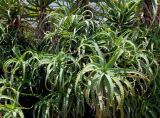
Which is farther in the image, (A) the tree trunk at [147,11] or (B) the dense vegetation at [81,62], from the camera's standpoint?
(A) the tree trunk at [147,11]

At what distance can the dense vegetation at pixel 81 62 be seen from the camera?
2.65 metres

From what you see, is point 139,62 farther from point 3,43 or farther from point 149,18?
point 3,43

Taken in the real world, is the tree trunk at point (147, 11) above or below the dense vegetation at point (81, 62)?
above

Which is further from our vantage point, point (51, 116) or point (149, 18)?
point (149, 18)

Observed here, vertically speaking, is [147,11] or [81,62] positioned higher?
[147,11]

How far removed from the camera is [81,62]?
2.89 meters

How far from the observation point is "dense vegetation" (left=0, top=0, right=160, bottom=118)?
2.65 m

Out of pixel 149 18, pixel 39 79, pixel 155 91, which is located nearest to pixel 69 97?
pixel 39 79

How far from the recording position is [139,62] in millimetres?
2799

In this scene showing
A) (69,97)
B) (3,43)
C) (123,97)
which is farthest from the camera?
(3,43)

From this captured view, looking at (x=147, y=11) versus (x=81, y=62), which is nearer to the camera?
(x=81, y=62)

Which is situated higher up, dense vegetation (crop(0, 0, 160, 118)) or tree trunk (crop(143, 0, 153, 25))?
tree trunk (crop(143, 0, 153, 25))

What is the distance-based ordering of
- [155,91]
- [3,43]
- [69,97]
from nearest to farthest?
[69,97]
[155,91]
[3,43]

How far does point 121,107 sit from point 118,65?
418 mm
